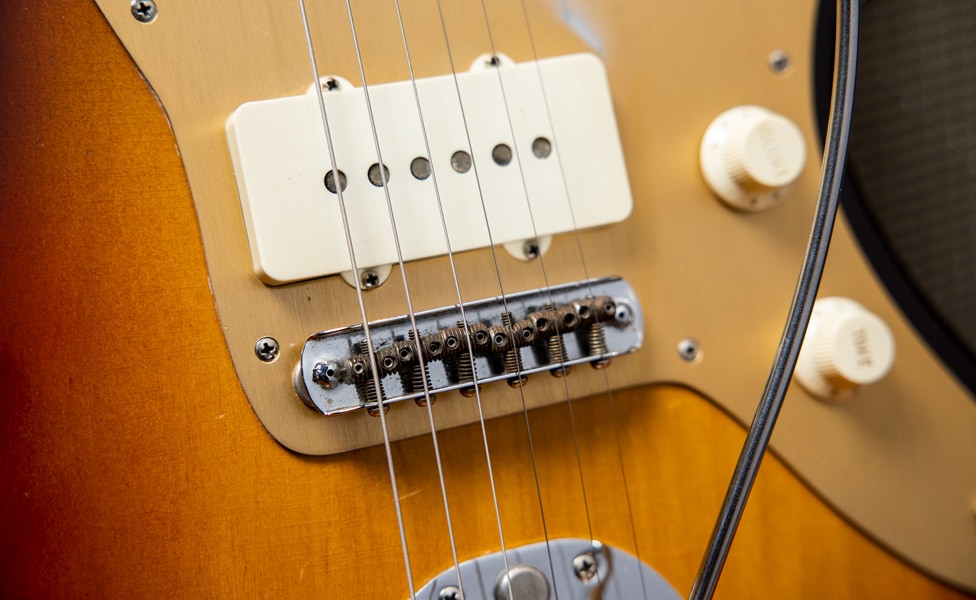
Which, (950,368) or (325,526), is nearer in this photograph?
(325,526)

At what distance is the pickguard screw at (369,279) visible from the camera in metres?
0.45

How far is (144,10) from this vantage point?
44 cm

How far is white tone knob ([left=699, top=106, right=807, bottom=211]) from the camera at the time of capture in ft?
1.70

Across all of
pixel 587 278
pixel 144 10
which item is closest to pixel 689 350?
pixel 587 278

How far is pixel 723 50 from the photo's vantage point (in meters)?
0.56

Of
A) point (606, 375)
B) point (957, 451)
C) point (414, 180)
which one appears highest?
point (414, 180)

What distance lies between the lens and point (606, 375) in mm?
500

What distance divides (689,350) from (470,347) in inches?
6.5

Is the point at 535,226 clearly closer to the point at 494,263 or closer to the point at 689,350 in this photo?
the point at 494,263

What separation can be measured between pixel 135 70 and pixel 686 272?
0.35 metres

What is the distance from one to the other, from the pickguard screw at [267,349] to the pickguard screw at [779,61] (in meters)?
0.39

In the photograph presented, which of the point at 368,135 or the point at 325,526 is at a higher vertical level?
the point at 368,135

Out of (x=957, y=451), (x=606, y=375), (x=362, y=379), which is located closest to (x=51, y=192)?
(x=362, y=379)

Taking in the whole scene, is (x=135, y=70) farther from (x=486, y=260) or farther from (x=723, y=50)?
(x=723, y=50)
